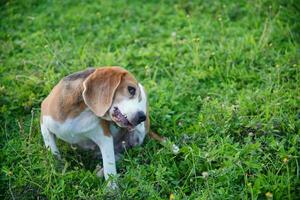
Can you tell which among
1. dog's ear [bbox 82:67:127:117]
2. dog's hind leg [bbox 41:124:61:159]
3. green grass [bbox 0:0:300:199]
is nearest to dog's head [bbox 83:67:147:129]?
dog's ear [bbox 82:67:127:117]

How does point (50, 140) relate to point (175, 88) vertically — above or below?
above

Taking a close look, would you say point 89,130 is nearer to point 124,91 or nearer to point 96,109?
point 96,109

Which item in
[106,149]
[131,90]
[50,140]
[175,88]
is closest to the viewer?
[131,90]

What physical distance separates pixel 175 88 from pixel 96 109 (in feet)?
5.70

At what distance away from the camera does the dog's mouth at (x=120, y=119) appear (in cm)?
427

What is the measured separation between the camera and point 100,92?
4262 mm

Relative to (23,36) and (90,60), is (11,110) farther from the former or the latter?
(23,36)

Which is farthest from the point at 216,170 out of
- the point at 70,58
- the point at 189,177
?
the point at 70,58

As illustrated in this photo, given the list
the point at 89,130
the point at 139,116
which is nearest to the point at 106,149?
the point at 89,130

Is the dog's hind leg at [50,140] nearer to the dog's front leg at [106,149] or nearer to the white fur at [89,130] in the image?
the white fur at [89,130]

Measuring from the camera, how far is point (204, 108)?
17.4 ft

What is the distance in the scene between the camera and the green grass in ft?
14.0

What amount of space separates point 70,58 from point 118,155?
2063 mm

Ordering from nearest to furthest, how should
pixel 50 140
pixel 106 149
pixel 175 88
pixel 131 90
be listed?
pixel 131 90 < pixel 106 149 < pixel 50 140 < pixel 175 88
